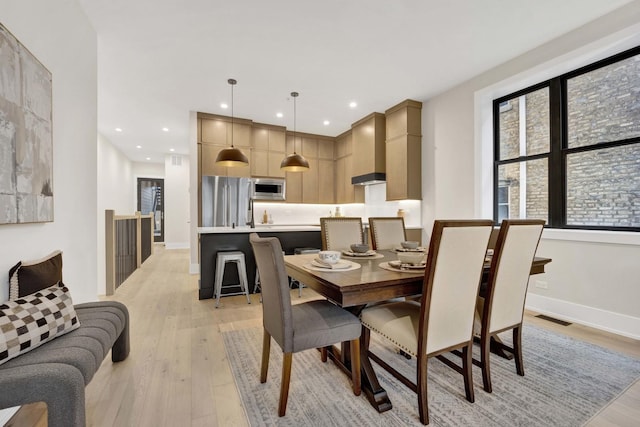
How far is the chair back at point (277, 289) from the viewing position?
1454mm

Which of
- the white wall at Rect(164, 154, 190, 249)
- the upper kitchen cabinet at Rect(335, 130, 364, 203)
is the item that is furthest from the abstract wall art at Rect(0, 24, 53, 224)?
the white wall at Rect(164, 154, 190, 249)

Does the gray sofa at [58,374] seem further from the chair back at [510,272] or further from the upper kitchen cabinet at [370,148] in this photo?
the upper kitchen cabinet at [370,148]

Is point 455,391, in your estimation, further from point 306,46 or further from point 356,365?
point 306,46

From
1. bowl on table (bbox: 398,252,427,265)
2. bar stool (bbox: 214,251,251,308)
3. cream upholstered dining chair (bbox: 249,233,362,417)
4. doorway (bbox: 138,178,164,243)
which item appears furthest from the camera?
doorway (bbox: 138,178,164,243)

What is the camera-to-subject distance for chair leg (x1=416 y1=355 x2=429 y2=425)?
55.8 inches

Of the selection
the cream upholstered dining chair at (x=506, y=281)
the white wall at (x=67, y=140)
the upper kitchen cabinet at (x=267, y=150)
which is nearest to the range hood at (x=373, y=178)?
the upper kitchen cabinet at (x=267, y=150)

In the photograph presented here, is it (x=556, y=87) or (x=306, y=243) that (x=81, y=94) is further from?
(x=556, y=87)

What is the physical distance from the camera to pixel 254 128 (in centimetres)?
562

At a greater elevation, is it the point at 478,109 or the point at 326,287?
the point at 478,109

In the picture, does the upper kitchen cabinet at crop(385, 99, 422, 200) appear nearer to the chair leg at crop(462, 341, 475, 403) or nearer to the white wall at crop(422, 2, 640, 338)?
Result: the white wall at crop(422, 2, 640, 338)

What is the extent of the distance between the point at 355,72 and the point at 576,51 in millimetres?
2231

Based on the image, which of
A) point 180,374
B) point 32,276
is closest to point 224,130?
point 32,276

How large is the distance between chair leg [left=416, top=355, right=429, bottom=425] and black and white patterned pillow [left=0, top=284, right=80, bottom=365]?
71.4 inches

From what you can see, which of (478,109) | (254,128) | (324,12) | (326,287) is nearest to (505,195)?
(478,109)
